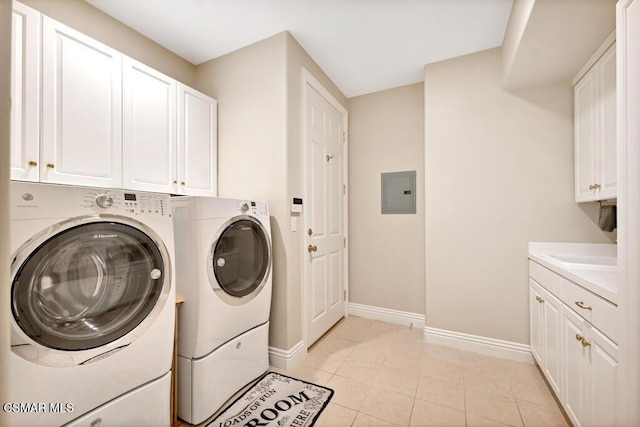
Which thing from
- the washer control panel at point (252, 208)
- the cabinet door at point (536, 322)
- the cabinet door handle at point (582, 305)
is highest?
the washer control panel at point (252, 208)

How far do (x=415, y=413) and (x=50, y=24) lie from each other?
2.90 m

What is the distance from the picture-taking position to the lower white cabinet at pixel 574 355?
103cm

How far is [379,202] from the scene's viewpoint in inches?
115

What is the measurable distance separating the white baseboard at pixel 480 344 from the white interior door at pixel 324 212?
952 millimetres

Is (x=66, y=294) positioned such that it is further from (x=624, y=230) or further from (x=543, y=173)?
(x=543, y=173)

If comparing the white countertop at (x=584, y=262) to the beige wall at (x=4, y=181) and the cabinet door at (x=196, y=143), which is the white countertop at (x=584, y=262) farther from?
the cabinet door at (x=196, y=143)

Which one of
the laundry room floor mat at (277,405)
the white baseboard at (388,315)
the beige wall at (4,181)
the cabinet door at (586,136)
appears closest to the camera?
the beige wall at (4,181)

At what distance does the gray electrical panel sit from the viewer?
2.76 meters

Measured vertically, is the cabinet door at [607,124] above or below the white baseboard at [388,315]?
above

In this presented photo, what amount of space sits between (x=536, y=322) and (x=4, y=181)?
2.62m

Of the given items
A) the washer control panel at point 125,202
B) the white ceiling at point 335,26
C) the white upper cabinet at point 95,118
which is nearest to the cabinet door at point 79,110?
the white upper cabinet at point 95,118

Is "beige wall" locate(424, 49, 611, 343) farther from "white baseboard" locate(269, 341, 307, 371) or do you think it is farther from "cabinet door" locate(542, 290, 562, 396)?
"white baseboard" locate(269, 341, 307, 371)

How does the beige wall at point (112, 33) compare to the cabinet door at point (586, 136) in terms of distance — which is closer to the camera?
the beige wall at point (112, 33)

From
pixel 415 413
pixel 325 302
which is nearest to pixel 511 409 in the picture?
pixel 415 413
